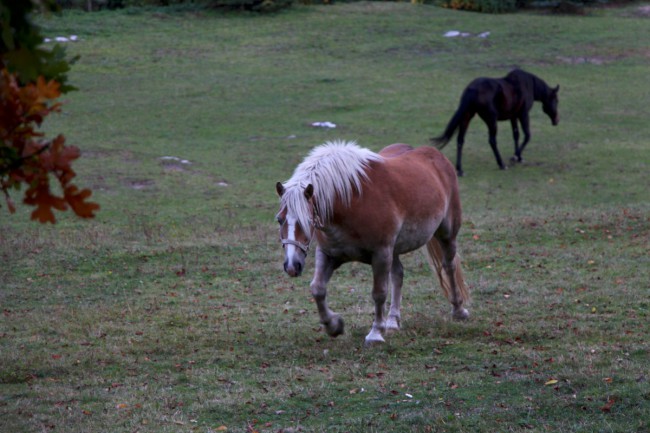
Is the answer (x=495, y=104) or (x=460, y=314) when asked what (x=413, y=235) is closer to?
(x=460, y=314)

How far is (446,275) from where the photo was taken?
25.3ft

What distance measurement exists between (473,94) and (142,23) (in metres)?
17.9

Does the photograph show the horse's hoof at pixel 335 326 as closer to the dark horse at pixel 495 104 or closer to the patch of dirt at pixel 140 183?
the patch of dirt at pixel 140 183

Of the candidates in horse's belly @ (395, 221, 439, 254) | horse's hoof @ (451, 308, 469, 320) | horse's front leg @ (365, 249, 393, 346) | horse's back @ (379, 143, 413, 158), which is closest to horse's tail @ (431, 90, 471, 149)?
horse's back @ (379, 143, 413, 158)

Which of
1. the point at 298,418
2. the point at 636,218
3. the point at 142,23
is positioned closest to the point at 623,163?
the point at 636,218

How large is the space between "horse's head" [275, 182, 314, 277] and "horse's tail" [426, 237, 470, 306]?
7.21ft

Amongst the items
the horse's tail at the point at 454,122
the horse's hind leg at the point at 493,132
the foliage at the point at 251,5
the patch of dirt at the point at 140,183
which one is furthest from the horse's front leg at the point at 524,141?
the foliage at the point at 251,5

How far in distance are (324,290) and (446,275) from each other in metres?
1.73

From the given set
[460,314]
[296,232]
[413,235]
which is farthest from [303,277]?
[296,232]

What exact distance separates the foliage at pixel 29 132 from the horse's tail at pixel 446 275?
223 inches

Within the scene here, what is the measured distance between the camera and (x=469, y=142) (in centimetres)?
1873

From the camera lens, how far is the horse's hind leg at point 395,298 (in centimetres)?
704

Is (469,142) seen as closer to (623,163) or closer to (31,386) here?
(623,163)

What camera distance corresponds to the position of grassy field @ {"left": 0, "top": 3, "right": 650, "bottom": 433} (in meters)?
5.16
